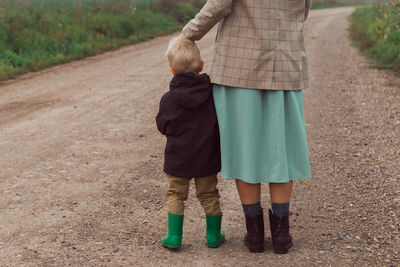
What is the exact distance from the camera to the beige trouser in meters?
3.21

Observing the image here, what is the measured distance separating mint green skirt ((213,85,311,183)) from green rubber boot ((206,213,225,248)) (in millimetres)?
307

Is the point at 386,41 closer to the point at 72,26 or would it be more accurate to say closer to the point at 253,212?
the point at 72,26

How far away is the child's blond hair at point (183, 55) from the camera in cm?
307

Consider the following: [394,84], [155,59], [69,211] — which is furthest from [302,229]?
[155,59]

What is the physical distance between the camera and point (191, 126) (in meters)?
3.12

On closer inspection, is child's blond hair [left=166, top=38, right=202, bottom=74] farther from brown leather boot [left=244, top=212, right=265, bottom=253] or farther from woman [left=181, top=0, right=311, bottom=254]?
brown leather boot [left=244, top=212, right=265, bottom=253]

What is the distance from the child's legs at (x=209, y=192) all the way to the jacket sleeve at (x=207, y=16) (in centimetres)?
80

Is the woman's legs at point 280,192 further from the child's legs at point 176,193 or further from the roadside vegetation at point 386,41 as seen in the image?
the roadside vegetation at point 386,41

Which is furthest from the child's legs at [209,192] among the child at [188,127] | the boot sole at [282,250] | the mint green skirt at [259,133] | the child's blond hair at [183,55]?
the child's blond hair at [183,55]

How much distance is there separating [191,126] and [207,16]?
0.61 metres

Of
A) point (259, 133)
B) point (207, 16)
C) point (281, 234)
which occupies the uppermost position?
point (207, 16)

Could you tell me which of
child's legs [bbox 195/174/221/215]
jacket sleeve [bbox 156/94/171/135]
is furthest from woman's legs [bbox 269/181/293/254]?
jacket sleeve [bbox 156/94/171/135]

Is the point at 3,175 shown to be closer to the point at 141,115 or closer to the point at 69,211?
the point at 69,211

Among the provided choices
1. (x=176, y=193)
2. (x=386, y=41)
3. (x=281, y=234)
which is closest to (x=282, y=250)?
(x=281, y=234)
